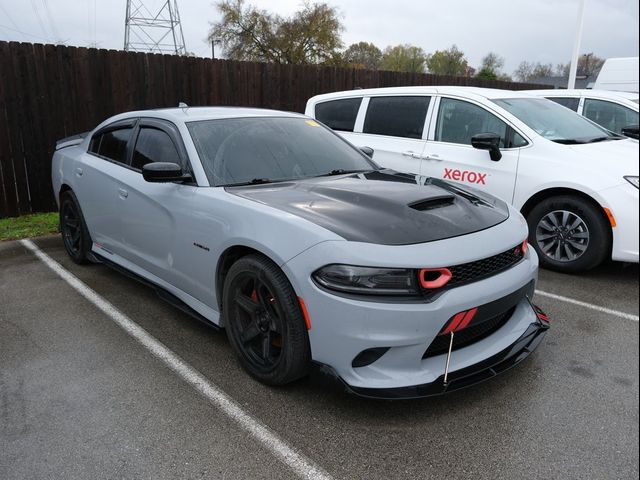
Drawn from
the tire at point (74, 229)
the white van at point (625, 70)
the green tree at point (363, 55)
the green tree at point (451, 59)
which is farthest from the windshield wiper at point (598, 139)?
the green tree at point (363, 55)

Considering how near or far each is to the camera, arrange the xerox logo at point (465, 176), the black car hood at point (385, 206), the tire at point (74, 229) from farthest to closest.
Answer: the xerox logo at point (465, 176) < the tire at point (74, 229) < the black car hood at point (385, 206)

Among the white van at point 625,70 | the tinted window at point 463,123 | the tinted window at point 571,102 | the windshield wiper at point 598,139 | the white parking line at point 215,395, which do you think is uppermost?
the white van at point 625,70

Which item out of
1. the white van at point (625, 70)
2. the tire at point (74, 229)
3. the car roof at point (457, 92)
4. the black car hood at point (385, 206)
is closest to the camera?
the white van at point (625, 70)

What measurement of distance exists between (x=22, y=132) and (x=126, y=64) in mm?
1868

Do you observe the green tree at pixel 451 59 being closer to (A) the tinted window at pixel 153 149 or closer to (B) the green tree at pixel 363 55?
(A) the tinted window at pixel 153 149

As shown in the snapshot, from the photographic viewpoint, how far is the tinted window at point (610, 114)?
276 inches

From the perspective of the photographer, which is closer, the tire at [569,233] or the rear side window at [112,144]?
the tire at [569,233]

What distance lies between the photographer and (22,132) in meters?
7.23

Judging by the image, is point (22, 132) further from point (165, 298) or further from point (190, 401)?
point (190, 401)

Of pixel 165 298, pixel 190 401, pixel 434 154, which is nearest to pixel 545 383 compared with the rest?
pixel 190 401

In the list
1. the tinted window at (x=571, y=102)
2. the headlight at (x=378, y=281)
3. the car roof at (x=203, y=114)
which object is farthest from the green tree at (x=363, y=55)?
the headlight at (x=378, y=281)

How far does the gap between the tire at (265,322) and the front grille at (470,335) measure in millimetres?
633

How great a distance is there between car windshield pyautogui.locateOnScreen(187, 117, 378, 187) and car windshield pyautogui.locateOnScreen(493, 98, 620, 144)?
2157 mm

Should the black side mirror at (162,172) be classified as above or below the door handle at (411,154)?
above
